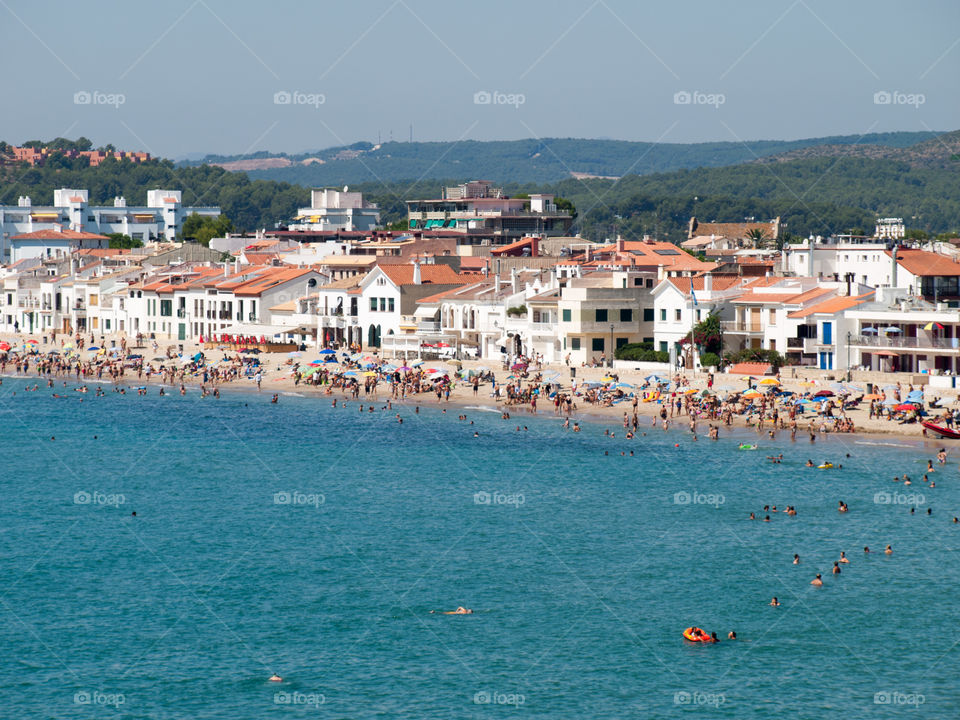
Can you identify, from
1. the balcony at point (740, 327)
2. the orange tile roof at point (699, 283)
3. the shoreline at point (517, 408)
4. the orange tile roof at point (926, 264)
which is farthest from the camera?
the orange tile roof at point (699, 283)

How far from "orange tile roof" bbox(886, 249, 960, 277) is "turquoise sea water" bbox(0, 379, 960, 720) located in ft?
75.1

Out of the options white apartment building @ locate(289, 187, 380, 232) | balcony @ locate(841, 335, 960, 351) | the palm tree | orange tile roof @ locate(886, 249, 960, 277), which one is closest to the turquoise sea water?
balcony @ locate(841, 335, 960, 351)

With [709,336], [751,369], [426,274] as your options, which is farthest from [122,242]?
[751,369]

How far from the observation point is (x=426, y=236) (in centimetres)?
13538

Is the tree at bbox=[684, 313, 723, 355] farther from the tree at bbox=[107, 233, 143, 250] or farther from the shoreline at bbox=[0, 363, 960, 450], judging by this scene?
the tree at bbox=[107, 233, 143, 250]

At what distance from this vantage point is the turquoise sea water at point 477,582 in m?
30.1

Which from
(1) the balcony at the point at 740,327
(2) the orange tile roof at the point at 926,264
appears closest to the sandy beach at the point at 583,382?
(1) the balcony at the point at 740,327

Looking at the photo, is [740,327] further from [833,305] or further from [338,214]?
[338,214]

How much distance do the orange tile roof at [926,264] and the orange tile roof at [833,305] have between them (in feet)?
22.5

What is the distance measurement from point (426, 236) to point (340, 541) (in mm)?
93563

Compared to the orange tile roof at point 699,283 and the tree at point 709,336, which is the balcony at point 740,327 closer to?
the tree at point 709,336

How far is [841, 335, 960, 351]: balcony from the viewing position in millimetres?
65625

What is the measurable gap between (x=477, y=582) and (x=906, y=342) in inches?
1424

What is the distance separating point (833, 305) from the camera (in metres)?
70.8
